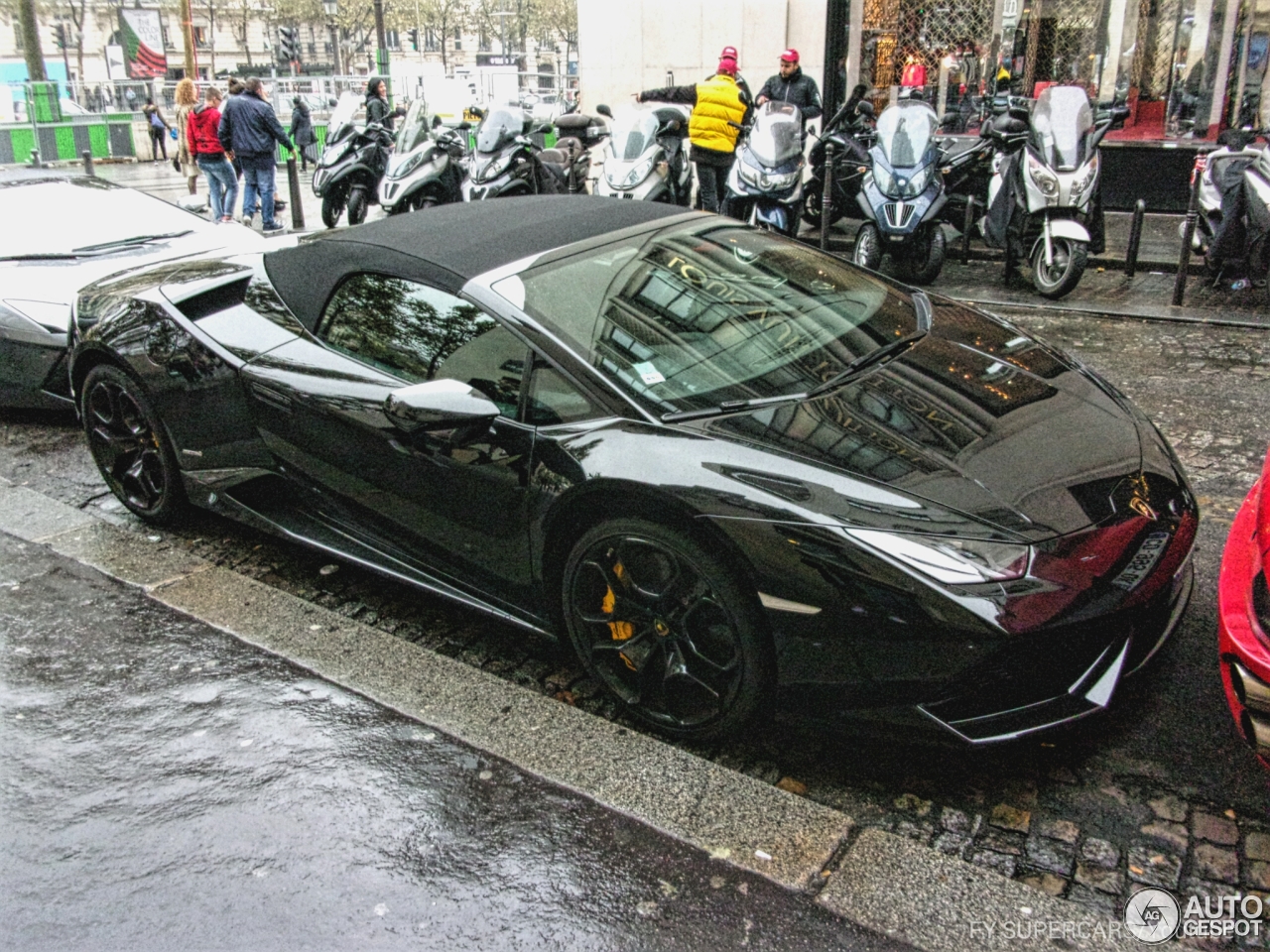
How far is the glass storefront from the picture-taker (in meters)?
12.4

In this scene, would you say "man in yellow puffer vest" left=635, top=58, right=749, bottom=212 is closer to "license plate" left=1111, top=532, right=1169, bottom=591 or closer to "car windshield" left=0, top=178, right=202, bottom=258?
"car windshield" left=0, top=178, right=202, bottom=258

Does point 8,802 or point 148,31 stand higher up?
point 148,31

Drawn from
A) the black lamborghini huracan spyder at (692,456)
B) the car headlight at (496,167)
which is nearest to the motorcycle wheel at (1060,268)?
the black lamborghini huracan spyder at (692,456)

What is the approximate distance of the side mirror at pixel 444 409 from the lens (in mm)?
3252

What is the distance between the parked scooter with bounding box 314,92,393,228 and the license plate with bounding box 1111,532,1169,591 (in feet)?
36.2

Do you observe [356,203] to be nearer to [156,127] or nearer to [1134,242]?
[1134,242]

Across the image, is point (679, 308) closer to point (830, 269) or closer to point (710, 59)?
point (830, 269)

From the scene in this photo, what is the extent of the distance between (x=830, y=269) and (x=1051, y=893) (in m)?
2.31

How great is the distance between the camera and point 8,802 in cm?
300

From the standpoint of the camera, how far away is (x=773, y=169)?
9875 millimetres

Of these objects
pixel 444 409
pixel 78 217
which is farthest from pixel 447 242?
pixel 78 217

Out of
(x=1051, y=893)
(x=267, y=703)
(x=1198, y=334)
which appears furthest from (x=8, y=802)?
(x=1198, y=334)

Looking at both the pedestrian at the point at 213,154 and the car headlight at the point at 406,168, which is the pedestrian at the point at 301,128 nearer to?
the pedestrian at the point at 213,154

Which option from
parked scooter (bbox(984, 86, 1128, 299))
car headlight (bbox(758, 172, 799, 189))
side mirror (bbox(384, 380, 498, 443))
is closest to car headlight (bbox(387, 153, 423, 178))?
car headlight (bbox(758, 172, 799, 189))
